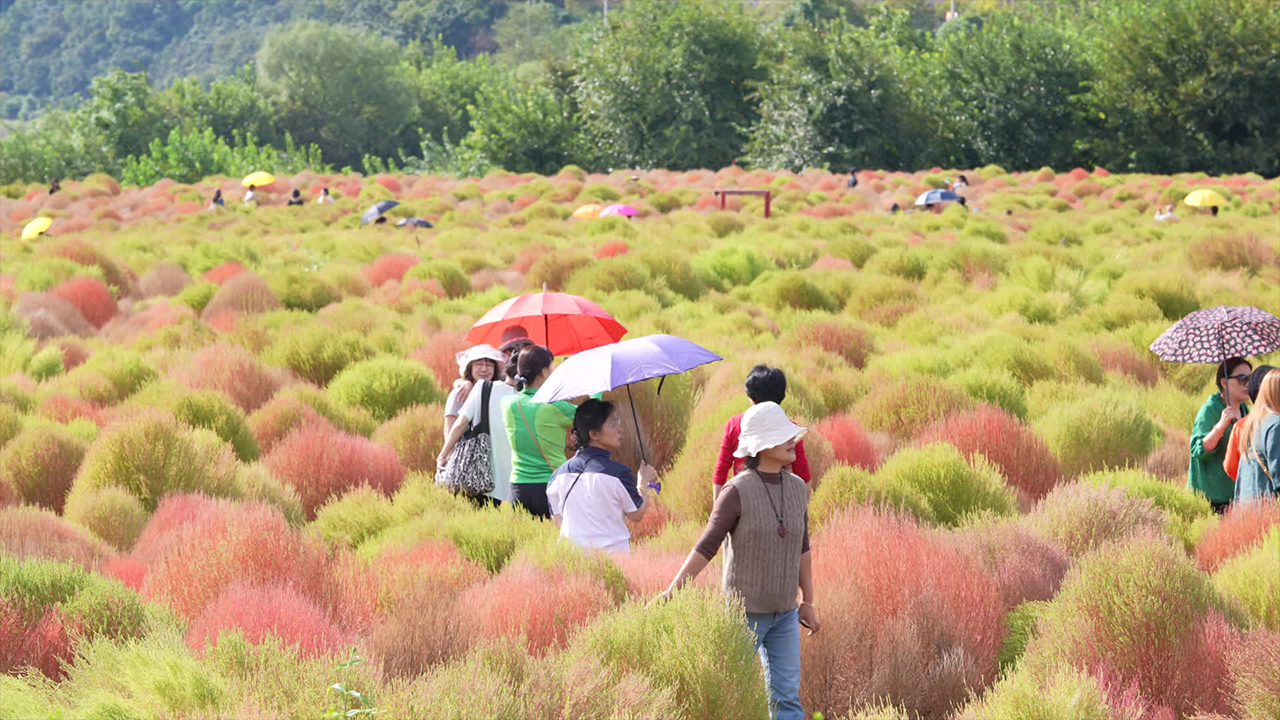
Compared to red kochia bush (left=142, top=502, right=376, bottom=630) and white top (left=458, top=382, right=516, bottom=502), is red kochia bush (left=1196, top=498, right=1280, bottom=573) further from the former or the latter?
red kochia bush (left=142, top=502, right=376, bottom=630)

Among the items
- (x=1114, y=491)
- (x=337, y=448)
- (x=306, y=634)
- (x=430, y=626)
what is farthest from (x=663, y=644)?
(x=337, y=448)

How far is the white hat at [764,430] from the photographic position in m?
4.64

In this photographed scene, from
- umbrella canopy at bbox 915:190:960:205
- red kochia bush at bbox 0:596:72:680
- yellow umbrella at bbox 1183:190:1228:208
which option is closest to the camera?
red kochia bush at bbox 0:596:72:680

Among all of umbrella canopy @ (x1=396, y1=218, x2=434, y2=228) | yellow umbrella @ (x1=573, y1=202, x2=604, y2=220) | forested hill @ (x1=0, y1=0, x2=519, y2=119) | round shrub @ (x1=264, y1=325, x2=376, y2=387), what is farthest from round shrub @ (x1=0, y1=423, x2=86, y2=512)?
forested hill @ (x1=0, y1=0, x2=519, y2=119)

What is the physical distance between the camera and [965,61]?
1708 inches

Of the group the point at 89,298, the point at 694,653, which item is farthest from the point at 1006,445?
the point at 89,298

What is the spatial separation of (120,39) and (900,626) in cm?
18092

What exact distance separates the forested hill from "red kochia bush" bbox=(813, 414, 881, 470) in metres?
150

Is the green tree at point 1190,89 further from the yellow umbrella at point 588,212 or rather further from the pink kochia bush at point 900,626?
the pink kochia bush at point 900,626

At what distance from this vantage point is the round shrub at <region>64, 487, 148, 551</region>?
7.62 meters

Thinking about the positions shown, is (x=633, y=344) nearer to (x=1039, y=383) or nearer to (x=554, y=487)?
(x=554, y=487)

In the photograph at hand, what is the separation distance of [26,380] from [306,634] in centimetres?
810

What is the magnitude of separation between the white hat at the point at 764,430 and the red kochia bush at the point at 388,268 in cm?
1371

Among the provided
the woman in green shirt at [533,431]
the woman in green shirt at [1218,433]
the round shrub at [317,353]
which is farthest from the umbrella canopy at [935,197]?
the woman in green shirt at [533,431]
